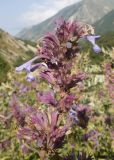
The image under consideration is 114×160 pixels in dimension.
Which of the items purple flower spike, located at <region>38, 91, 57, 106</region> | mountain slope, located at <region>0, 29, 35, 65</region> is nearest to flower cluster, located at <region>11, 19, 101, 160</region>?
purple flower spike, located at <region>38, 91, 57, 106</region>

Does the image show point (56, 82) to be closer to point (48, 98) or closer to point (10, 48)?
point (48, 98)

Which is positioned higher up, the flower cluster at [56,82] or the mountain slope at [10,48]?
the mountain slope at [10,48]

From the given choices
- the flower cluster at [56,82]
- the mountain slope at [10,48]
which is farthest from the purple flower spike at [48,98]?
the mountain slope at [10,48]

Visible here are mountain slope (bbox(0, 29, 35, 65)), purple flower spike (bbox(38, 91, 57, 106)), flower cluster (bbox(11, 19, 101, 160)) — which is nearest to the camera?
flower cluster (bbox(11, 19, 101, 160))

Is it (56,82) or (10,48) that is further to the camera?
(10,48)

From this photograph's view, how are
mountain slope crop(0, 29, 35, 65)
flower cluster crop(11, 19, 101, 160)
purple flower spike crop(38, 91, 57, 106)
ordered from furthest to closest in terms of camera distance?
1. mountain slope crop(0, 29, 35, 65)
2. purple flower spike crop(38, 91, 57, 106)
3. flower cluster crop(11, 19, 101, 160)

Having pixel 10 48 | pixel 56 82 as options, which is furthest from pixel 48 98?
pixel 10 48

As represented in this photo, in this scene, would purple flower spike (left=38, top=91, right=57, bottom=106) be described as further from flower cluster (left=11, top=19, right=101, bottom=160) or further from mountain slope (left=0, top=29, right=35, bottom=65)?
mountain slope (left=0, top=29, right=35, bottom=65)

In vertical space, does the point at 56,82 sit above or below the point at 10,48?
below

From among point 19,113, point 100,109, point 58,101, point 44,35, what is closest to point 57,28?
point 44,35

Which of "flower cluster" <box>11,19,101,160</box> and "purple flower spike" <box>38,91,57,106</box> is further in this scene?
"purple flower spike" <box>38,91,57,106</box>

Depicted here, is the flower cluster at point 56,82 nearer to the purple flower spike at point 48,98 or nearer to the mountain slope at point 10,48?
the purple flower spike at point 48,98
